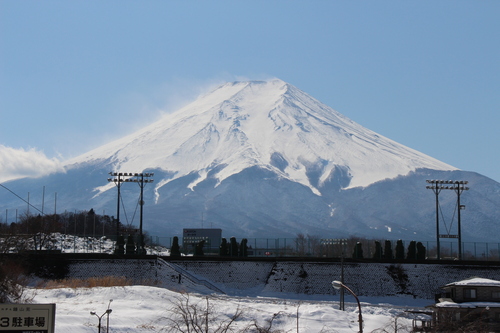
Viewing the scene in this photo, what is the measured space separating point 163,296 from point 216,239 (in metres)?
52.0

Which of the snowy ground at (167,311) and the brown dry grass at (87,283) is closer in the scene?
the snowy ground at (167,311)

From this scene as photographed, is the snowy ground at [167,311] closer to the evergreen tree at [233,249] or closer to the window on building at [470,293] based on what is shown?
the window on building at [470,293]

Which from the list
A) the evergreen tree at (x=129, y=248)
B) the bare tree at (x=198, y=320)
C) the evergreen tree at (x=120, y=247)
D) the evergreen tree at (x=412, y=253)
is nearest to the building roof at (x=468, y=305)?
the bare tree at (x=198, y=320)

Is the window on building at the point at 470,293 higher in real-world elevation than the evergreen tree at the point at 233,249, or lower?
lower

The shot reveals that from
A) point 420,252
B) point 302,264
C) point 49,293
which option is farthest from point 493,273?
point 49,293

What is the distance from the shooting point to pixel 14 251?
71.4 metres

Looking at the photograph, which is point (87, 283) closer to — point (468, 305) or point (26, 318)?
point (468, 305)

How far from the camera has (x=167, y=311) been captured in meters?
46.8

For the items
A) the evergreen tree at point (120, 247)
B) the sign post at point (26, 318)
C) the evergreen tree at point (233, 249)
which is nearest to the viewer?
the sign post at point (26, 318)

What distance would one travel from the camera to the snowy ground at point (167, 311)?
4266 cm

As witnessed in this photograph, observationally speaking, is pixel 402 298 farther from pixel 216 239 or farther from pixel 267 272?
pixel 216 239

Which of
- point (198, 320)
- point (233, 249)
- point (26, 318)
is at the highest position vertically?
point (233, 249)

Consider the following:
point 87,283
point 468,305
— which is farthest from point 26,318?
point 87,283

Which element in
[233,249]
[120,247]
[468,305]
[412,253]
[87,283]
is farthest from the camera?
[233,249]
